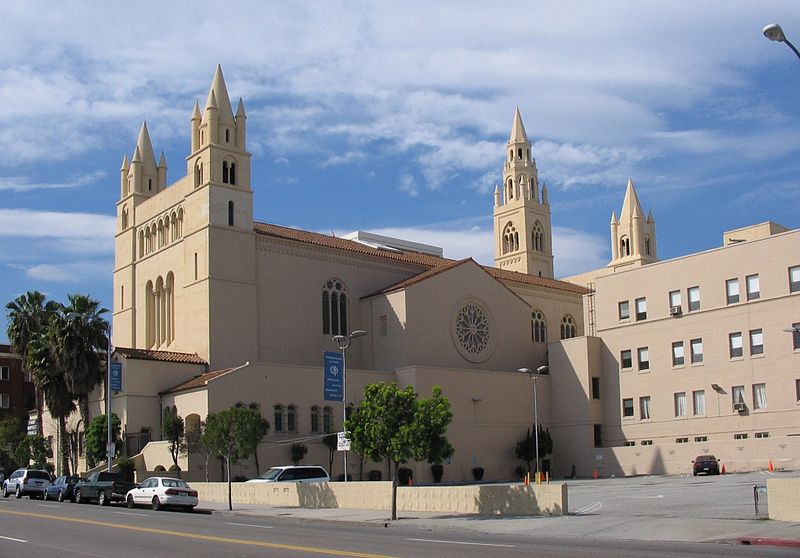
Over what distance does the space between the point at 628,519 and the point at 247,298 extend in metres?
39.8

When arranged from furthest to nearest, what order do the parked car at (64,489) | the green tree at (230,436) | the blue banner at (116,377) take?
1. the blue banner at (116,377)
2. the parked car at (64,489)
3. the green tree at (230,436)

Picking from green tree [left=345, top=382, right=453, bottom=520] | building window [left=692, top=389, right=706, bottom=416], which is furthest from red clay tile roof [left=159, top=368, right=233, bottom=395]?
building window [left=692, top=389, right=706, bottom=416]

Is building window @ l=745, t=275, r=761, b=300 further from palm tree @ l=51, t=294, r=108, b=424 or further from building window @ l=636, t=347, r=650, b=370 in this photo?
palm tree @ l=51, t=294, r=108, b=424

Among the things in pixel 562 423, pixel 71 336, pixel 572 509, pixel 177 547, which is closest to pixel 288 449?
pixel 71 336

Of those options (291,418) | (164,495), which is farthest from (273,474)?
(291,418)

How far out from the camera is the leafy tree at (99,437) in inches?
2216

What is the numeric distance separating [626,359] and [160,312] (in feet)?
108

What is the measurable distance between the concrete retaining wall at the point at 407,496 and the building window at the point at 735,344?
100ft

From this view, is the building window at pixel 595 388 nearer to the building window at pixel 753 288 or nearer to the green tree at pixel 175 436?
the building window at pixel 753 288

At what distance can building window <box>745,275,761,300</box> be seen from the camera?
57062 millimetres

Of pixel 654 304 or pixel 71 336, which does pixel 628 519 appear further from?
pixel 71 336

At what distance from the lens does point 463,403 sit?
64.8 metres

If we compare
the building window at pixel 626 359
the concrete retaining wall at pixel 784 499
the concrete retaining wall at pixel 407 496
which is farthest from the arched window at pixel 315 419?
the concrete retaining wall at pixel 784 499

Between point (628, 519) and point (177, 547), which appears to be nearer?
point (177, 547)
